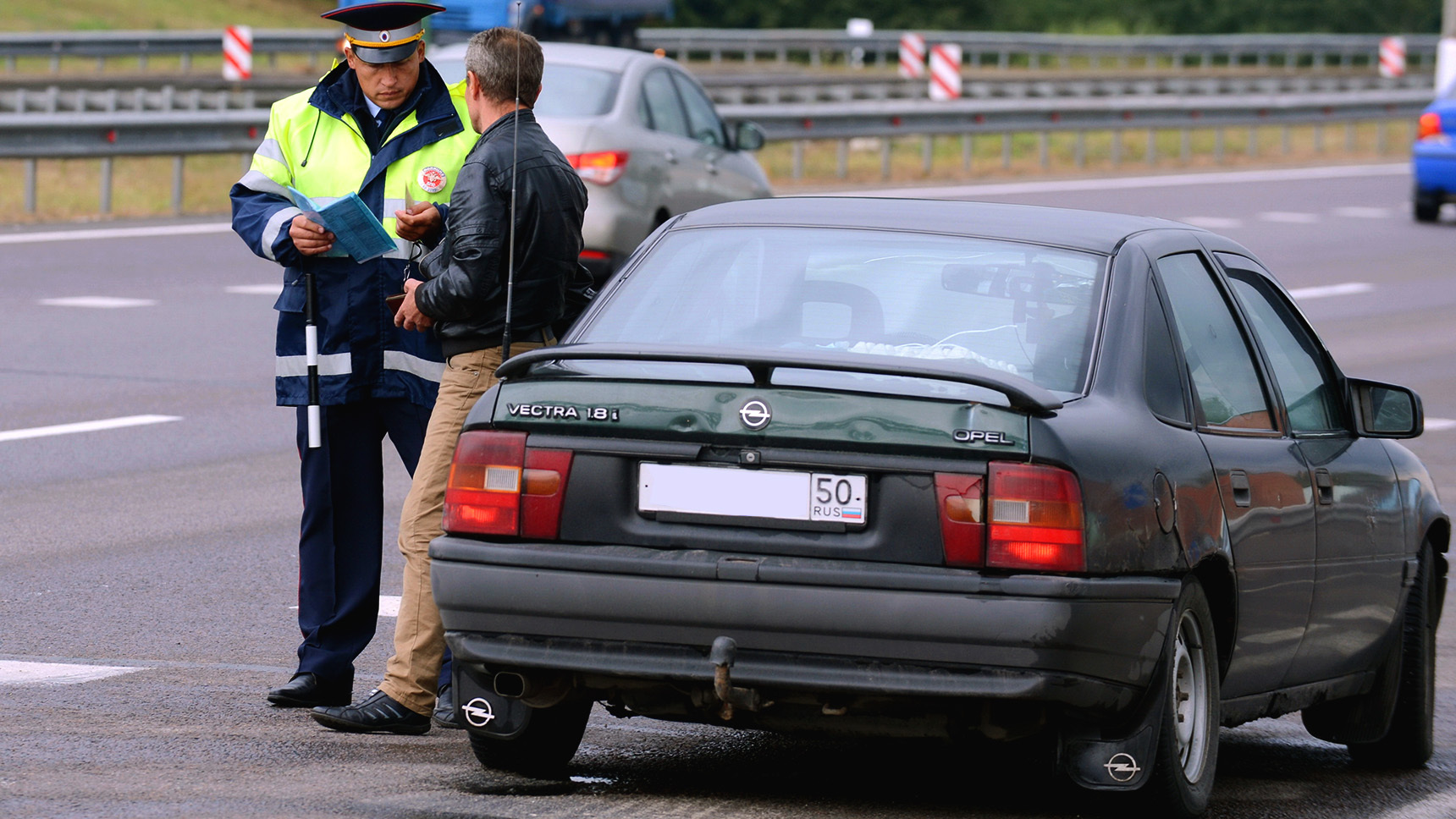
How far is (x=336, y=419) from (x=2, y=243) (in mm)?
12809

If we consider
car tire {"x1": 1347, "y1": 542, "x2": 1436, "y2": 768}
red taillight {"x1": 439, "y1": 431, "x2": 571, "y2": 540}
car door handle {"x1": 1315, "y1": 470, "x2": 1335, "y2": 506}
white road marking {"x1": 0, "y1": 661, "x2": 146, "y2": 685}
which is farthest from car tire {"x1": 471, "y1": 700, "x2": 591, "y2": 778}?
car tire {"x1": 1347, "y1": 542, "x2": 1436, "y2": 768}

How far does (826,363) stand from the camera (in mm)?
4926

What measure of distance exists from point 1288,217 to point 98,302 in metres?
14.8

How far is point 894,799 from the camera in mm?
5375

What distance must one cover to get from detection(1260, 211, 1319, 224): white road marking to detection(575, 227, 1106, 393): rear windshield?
2060cm

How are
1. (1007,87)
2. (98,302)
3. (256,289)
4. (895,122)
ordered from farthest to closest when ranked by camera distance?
(1007,87), (895,122), (256,289), (98,302)

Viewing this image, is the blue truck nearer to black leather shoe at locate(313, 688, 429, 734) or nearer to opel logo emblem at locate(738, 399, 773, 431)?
black leather shoe at locate(313, 688, 429, 734)

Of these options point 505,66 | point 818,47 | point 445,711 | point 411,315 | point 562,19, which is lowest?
point 445,711

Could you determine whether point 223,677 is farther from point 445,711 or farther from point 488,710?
point 488,710

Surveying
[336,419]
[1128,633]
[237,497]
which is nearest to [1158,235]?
[1128,633]

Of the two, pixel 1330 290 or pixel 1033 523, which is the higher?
pixel 1033 523

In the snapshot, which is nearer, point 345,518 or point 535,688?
point 535,688

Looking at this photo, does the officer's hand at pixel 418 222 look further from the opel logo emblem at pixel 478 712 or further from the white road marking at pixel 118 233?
the white road marking at pixel 118 233

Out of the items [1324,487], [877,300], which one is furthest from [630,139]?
[877,300]
